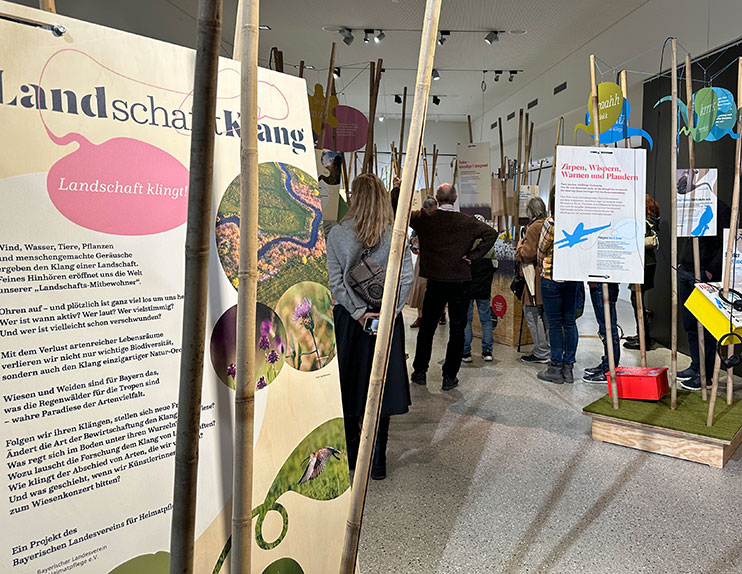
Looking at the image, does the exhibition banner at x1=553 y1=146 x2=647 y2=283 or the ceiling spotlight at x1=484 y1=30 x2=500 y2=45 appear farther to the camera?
the ceiling spotlight at x1=484 y1=30 x2=500 y2=45

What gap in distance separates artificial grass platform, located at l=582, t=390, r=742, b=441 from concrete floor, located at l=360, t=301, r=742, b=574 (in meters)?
0.16

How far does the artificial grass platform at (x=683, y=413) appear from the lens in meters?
2.95

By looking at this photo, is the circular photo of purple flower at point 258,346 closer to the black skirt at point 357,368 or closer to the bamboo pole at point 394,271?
the bamboo pole at point 394,271

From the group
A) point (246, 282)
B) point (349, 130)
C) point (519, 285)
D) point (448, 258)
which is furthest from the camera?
point (519, 285)

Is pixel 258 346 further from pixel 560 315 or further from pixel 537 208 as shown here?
pixel 537 208

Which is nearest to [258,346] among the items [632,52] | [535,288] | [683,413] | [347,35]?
[683,413]

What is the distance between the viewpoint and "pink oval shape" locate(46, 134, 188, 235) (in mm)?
857

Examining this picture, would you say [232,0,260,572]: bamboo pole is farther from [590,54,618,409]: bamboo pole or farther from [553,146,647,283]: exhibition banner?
[590,54,618,409]: bamboo pole

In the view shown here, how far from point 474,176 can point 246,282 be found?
5457 millimetres

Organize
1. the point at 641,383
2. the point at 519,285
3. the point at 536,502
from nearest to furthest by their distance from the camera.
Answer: the point at 536,502 < the point at 641,383 < the point at 519,285

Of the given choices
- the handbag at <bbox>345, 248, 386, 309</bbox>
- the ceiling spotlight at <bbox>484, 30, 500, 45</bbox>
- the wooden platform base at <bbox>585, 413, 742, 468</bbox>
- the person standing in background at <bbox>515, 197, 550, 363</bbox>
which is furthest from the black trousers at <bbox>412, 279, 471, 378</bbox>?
the ceiling spotlight at <bbox>484, 30, 500, 45</bbox>

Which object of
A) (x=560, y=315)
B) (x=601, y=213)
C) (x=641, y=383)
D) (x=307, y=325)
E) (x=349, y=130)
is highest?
(x=349, y=130)

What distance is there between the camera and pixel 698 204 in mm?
3207

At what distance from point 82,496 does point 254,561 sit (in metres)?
0.35
